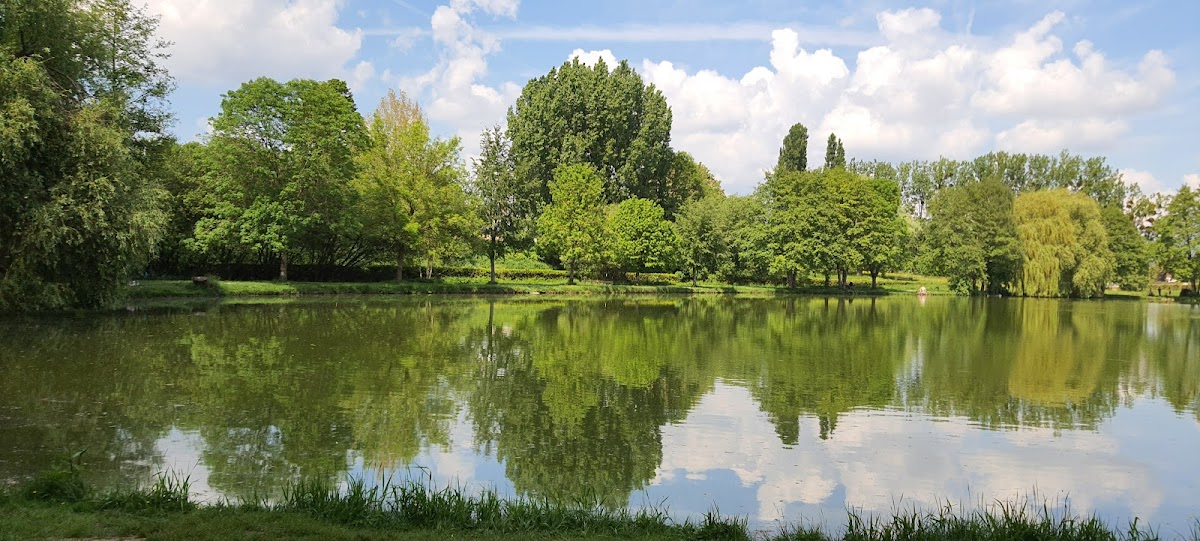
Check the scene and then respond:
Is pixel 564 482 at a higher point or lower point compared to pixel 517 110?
lower

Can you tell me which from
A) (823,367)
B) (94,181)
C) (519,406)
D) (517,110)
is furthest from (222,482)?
(517,110)

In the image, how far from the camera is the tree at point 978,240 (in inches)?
2413

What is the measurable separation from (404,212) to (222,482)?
38.7 m

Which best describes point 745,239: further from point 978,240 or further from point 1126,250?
point 1126,250

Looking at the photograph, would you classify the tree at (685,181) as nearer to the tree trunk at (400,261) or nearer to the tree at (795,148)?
the tree at (795,148)

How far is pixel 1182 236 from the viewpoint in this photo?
6444 centimetres

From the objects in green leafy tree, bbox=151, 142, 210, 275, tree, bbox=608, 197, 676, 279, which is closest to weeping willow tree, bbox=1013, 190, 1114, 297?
tree, bbox=608, 197, 676, 279

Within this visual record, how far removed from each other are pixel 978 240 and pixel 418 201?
4693 cm

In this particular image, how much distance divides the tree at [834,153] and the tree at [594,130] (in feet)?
89.2

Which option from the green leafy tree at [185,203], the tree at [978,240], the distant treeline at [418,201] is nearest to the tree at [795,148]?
the distant treeline at [418,201]

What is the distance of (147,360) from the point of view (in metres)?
15.8

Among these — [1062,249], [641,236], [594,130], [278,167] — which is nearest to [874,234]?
[1062,249]

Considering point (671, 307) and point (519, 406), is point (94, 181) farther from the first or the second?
point (671, 307)

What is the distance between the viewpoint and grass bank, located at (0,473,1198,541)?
5.62 metres
